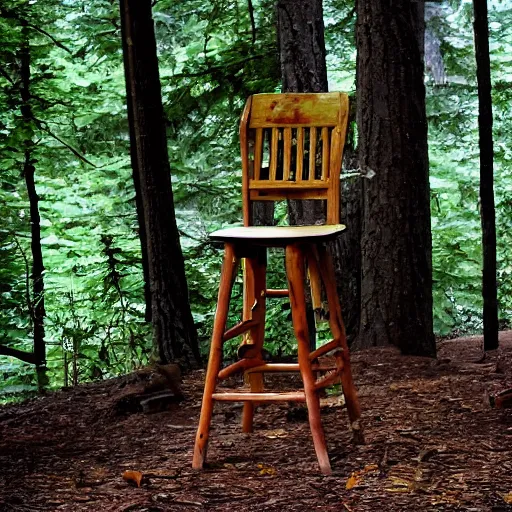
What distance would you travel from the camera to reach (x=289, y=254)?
3059 mm

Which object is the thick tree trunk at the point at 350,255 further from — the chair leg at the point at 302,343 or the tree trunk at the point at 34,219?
the chair leg at the point at 302,343

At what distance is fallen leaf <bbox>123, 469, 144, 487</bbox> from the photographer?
9.86 feet

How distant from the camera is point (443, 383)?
14.5 ft

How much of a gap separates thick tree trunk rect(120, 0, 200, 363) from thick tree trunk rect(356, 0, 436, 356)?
135cm

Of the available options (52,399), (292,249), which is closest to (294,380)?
(52,399)

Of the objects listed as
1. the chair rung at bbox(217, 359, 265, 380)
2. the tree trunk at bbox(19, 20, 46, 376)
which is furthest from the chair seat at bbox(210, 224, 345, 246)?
the tree trunk at bbox(19, 20, 46, 376)

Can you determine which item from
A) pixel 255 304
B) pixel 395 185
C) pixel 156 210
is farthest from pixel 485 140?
pixel 255 304

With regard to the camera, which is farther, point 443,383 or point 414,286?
point 414,286

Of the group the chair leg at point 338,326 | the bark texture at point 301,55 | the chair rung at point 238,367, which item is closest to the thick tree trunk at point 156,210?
the bark texture at point 301,55

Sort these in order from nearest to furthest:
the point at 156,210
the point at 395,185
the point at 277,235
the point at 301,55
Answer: the point at 277,235, the point at 395,185, the point at 156,210, the point at 301,55

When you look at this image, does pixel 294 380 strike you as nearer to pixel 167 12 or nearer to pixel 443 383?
pixel 443 383

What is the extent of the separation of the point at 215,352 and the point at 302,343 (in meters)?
0.36

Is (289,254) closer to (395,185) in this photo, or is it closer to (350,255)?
(395,185)

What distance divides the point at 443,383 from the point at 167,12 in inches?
319
